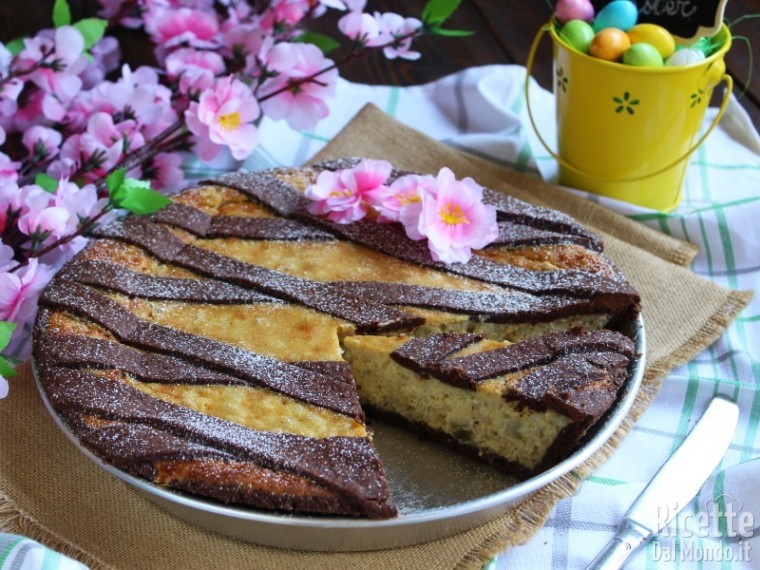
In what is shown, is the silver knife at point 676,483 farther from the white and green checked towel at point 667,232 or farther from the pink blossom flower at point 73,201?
the pink blossom flower at point 73,201

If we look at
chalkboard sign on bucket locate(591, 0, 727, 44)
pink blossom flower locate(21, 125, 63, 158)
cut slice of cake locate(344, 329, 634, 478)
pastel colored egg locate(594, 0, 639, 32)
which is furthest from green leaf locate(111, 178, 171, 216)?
chalkboard sign on bucket locate(591, 0, 727, 44)

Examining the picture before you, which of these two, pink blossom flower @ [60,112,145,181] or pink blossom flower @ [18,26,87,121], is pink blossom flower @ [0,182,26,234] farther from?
pink blossom flower @ [18,26,87,121]

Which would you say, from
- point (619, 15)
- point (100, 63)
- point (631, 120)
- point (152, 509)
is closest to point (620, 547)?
point (152, 509)

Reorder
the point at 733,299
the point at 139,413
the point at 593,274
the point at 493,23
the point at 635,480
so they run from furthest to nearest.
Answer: the point at 493,23 → the point at 733,299 → the point at 593,274 → the point at 635,480 → the point at 139,413

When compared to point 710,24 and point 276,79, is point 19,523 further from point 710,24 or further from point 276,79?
point 710,24

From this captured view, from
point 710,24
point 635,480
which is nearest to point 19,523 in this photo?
point 635,480
